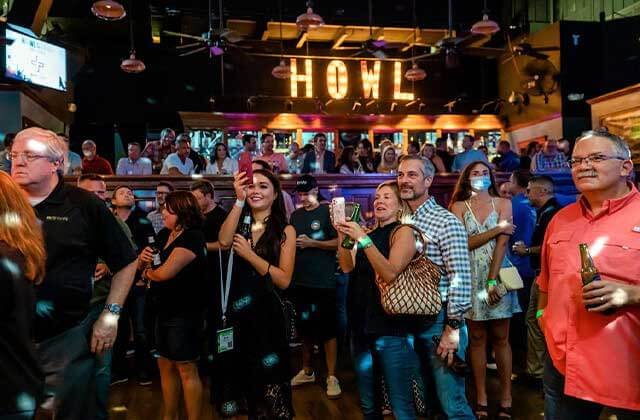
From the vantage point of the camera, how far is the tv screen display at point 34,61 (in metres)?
7.68

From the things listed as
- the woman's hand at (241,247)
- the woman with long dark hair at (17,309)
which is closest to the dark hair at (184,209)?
the woman's hand at (241,247)

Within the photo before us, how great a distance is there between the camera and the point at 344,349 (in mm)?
5180

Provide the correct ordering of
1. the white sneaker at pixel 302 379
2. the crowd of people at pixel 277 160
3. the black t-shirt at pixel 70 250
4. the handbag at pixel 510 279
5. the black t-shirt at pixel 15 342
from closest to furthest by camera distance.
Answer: the black t-shirt at pixel 15 342
the black t-shirt at pixel 70 250
the handbag at pixel 510 279
the white sneaker at pixel 302 379
the crowd of people at pixel 277 160

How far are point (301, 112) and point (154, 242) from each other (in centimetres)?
947

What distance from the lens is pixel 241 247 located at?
8.64 feet

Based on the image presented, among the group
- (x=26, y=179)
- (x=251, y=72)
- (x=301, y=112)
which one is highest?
(x=251, y=72)

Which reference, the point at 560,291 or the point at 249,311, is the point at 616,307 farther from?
the point at 249,311

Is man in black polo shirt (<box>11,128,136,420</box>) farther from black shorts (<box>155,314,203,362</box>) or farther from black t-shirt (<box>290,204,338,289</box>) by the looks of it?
black t-shirt (<box>290,204,338,289</box>)

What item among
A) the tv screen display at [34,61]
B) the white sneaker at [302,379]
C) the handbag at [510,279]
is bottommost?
the white sneaker at [302,379]

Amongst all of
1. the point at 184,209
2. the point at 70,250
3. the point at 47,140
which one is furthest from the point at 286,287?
the point at 47,140

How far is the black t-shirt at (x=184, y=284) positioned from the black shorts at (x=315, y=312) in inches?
47.5

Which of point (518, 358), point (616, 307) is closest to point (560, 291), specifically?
point (616, 307)

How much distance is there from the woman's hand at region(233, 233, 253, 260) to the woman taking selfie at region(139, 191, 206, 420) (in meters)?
0.43

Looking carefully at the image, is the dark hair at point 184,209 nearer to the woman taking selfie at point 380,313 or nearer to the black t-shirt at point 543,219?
the woman taking selfie at point 380,313
